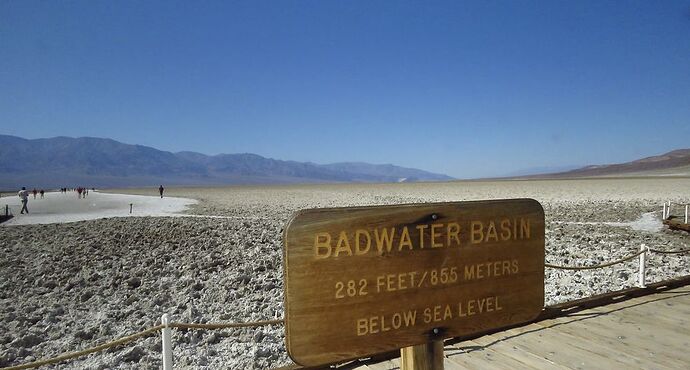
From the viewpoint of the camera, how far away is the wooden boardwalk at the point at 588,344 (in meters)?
4.30

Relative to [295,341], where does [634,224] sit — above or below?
below

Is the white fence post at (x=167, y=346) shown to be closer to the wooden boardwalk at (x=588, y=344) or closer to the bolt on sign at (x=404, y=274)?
the wooden boardwalk at (x=588, y=344)

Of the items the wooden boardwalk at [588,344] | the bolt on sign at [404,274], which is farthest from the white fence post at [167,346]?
the bolt on sign at [404,274]

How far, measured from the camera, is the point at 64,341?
785 centimetres

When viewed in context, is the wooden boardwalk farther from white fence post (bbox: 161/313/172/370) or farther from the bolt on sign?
the bolt on sign

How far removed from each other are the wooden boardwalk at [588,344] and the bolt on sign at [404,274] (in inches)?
91.9

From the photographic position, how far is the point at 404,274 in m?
2.04

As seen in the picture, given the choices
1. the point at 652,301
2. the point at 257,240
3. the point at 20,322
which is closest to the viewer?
the point at 652,301

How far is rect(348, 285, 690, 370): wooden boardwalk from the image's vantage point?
4305 millimetres

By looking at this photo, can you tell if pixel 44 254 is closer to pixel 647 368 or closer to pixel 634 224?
pixel 647 368

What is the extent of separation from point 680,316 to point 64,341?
1024 centimetres

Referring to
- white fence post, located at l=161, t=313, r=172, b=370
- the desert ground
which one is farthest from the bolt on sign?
the desert ground

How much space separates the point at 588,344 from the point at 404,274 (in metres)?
3.99

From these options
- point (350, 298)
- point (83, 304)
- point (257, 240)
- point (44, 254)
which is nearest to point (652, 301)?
point (350, 298)
